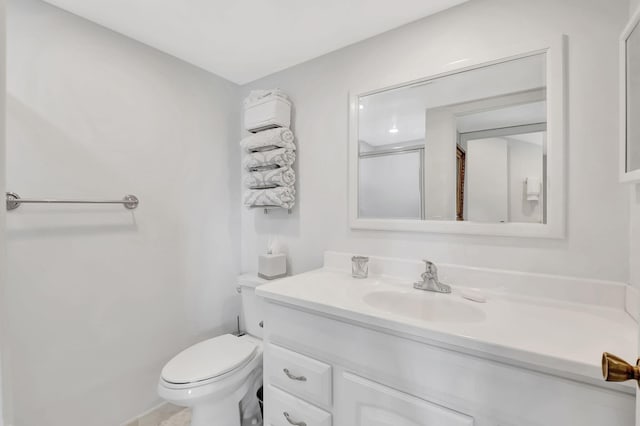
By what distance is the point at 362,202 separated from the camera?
1.48m

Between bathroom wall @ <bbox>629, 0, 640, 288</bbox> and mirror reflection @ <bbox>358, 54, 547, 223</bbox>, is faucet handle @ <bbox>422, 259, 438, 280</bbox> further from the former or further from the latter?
bathroom wall @ <bbox>629, 0, 640, 288</bbox>

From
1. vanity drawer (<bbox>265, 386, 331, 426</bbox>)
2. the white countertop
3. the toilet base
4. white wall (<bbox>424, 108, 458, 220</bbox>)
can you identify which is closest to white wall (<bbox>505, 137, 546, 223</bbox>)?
white wall (<bbox>424, 108, 458, 220</bbox>)

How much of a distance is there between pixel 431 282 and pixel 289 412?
0.77 meters

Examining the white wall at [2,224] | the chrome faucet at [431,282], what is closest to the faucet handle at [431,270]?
the chrome faucet at [431,282]

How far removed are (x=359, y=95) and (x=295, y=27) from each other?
1.51 ft

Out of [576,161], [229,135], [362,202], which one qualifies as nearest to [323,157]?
[362,202]

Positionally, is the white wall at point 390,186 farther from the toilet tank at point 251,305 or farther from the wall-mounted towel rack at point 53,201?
the wall-mounted towel rack at point 53,201

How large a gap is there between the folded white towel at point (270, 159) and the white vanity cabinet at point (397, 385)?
2.79 feet

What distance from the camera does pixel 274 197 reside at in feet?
5.40

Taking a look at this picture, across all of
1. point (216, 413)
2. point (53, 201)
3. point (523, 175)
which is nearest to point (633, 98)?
point (523, 175)

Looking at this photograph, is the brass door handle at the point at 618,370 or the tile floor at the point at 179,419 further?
the tile floor at the point at 179,419

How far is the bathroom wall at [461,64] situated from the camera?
0.96 meters

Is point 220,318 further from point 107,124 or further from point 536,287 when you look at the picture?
point 536,287

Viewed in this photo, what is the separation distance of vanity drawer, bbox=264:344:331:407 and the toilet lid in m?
0.26
